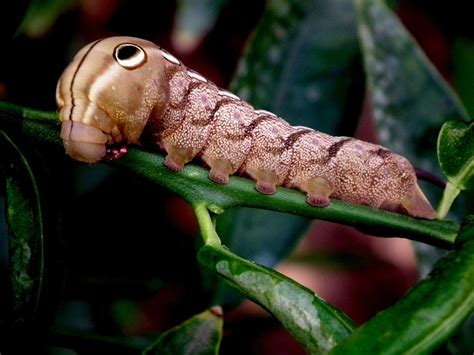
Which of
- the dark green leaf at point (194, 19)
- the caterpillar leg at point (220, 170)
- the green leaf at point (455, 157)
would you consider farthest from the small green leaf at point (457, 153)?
the dark green leaf at point (194, 19)

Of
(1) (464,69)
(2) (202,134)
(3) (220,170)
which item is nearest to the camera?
(3) (220,170)

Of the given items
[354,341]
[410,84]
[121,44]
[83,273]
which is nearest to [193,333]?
[354,341]

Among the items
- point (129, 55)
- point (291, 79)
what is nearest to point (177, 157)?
point (129, 55)

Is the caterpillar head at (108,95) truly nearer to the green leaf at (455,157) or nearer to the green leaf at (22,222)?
the green leaf at (22,222)

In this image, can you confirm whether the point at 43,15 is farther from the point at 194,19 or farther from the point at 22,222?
the point at 22,222

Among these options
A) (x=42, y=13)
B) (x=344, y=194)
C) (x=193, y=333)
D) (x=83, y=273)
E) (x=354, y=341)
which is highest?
(x=354, y=341)

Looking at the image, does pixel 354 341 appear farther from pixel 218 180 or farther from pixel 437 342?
pixel 218 180
